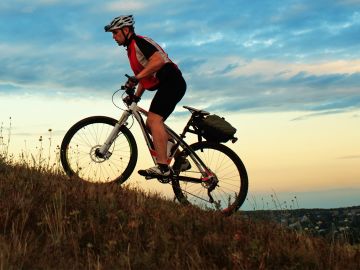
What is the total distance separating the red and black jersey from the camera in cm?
909

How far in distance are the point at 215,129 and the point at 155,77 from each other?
1.30m

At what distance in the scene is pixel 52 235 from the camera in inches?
257

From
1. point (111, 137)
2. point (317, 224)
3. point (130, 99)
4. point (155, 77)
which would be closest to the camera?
point (317, 224)

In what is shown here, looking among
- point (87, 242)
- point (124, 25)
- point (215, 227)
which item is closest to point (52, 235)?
point (87, 242)

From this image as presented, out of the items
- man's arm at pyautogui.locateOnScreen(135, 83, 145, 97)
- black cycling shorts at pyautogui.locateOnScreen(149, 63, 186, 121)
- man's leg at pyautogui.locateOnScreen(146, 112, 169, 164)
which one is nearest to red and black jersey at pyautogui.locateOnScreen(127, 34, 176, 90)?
black cycling shorts at pyautogui.locateOnScreen(149, 63, 186, 121)

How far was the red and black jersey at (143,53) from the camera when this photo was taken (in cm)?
909

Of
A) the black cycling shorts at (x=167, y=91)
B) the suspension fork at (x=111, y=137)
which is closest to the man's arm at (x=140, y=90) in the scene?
the suspension fork at (x=111, y=137)

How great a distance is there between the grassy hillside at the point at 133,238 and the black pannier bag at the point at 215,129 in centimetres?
154

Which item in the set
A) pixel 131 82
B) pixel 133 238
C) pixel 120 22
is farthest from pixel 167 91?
pixel 133 238

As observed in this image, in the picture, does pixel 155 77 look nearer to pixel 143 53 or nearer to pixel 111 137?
pixel 143 53

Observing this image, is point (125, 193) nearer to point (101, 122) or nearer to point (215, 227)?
point (101, 122)

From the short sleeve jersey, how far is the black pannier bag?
997 millimetres

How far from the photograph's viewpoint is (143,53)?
359 inches

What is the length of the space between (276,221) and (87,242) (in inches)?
123
